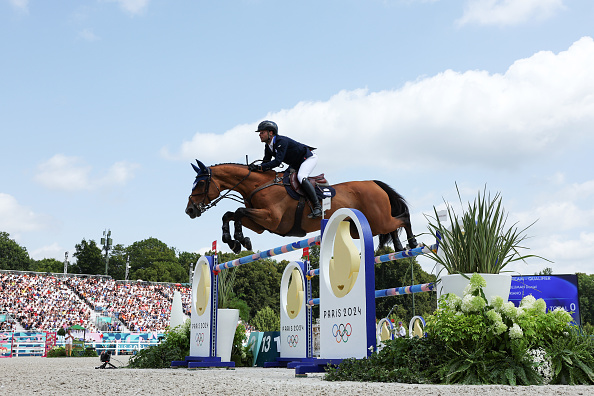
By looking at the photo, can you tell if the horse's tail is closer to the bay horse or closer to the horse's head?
the bay horse

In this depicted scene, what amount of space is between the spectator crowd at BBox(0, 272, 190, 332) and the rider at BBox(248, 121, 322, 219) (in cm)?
2250

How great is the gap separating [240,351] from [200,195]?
3815mm

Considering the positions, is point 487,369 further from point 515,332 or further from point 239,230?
point 239,230

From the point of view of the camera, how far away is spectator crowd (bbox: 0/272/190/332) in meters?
27.2

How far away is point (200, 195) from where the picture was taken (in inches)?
277

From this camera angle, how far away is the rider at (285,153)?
691 centimetres

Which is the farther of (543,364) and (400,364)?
(400,364)

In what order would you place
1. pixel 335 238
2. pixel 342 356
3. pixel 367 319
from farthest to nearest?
1. pixel 335 238
2. pixel 342 356
3. pixel 367 319

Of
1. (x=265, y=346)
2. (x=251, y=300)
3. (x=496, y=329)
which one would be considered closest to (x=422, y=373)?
(x=496, y=329)

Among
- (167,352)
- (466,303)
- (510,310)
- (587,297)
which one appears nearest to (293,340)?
(167,352)

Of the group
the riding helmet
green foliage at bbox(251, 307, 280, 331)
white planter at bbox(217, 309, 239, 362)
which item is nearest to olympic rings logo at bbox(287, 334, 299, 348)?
white planter at bbox(217, 309, 239, 362)

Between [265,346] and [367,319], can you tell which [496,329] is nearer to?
[367,319]

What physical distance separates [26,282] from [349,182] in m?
27.9

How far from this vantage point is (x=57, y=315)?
27.7 m
